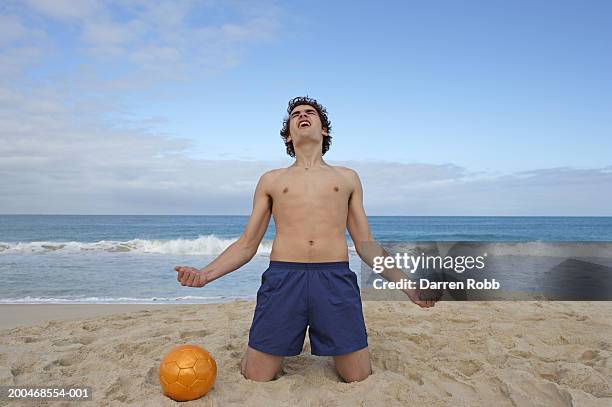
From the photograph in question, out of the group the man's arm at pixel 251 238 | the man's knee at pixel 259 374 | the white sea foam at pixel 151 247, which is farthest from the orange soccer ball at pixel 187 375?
the white sea foam at pixel 151 247

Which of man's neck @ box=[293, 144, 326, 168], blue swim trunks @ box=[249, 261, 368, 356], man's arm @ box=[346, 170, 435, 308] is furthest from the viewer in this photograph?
man's neck @ box=[293, 144, 326, 168]

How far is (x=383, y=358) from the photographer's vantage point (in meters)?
3.96

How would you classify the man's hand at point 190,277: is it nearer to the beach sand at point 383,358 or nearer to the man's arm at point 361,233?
the beach sand at point 383,358

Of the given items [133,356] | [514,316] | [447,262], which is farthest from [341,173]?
[447,262]

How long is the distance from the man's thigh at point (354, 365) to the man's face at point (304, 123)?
1585mm

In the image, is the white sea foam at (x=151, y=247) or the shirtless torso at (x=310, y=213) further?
the white sea foam at (x=151, y=247)

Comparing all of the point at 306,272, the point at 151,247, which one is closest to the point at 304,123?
the point at 306,272

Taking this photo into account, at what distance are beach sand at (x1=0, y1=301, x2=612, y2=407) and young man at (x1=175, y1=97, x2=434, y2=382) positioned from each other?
23 cm

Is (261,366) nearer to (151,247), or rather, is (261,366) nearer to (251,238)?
(251,238)

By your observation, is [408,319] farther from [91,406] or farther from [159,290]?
[159,290]

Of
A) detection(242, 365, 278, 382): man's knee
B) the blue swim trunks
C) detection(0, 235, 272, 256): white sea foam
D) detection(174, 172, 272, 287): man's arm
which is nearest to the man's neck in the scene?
detection(174, 172, 272, 287): man's arm

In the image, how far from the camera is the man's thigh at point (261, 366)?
3426 millimetres

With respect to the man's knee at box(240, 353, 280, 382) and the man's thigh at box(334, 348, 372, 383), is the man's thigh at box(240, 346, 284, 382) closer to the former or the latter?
the man's knee at box(240, 353, 280, 382)

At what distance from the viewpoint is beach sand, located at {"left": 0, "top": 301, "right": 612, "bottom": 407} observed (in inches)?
126
